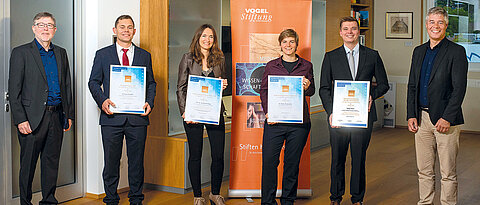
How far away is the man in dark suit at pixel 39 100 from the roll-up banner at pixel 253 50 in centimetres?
146

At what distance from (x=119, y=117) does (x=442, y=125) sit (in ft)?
7.96

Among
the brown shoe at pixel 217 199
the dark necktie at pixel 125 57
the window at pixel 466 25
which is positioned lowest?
the brown shoe at pixel 217 199

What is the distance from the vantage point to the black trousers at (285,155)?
4.37 meters

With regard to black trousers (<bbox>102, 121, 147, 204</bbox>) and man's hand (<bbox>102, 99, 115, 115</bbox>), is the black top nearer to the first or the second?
black trousers (<bbox>102, 121, 147, 204</bbox>)

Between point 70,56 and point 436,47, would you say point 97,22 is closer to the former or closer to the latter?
point 70,56

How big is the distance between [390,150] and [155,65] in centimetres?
393

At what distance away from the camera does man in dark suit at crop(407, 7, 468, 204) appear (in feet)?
13.3

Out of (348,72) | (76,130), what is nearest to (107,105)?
(76,130)

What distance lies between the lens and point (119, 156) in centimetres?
452

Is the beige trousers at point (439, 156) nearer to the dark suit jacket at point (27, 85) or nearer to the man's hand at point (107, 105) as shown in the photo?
the man's hand at point (107, 105)

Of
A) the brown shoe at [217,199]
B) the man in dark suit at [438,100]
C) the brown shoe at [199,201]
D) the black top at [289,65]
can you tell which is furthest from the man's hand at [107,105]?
the man in dark suit at [438,100]

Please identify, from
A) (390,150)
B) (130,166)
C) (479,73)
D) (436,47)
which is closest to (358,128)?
(436,47)

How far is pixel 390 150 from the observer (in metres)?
7.80

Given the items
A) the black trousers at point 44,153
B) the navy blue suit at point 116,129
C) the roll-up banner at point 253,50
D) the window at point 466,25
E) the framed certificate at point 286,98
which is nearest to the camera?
the black trousers at point 44,153
